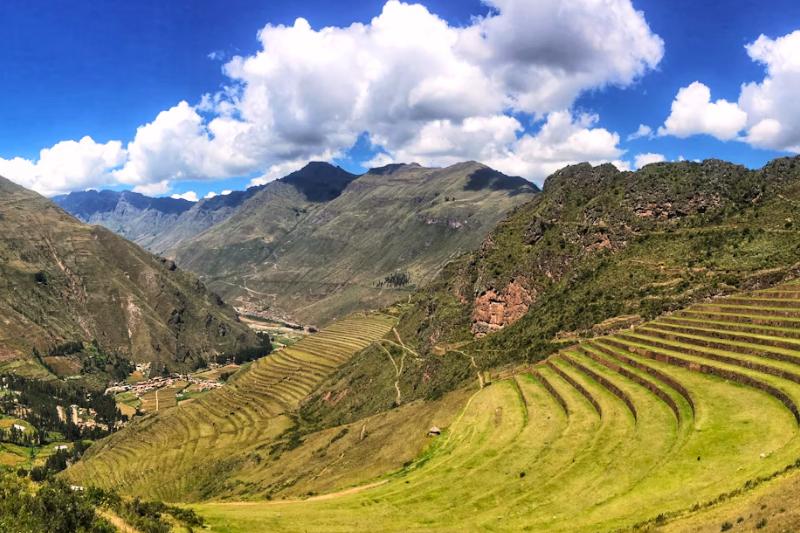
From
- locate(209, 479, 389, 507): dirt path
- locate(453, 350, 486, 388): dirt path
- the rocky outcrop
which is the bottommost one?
locate(209, 479, 389, 507): dirt path

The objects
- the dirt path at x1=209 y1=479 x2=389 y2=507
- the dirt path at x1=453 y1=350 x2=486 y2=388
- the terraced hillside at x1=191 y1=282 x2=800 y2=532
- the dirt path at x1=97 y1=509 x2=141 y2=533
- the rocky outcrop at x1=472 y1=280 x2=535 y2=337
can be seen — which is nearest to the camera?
the dirt path at x1=97 y1=509 x2=141 y2=533

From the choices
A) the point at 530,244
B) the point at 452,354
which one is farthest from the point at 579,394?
the point at 530,244

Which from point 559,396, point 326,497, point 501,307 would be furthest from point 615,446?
point 501,307

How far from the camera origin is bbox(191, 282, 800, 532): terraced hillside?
34.5m

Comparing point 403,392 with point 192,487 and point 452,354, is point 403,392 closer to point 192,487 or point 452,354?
point 452,354

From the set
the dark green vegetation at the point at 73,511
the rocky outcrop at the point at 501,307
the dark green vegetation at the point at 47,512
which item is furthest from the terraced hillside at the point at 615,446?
the rocky outcrop at the point at 501,307

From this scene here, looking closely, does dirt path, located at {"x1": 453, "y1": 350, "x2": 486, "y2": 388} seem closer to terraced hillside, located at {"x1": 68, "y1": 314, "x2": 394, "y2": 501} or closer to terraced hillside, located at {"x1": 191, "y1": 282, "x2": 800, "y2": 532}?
terraced hillside, located at {"x1": 191, "y1": 282, "x2": 800, "y2": 532}

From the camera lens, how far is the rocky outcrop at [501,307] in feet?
400

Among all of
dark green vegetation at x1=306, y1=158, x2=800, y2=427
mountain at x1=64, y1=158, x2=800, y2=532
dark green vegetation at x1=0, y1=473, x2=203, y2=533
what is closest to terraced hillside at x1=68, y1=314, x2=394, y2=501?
mountain at x1=64, y1=158, x2=800, y2=532

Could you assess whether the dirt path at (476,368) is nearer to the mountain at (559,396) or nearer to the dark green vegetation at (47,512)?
the mountain at (559,396)

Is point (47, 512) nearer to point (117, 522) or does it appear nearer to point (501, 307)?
point (117, 522)

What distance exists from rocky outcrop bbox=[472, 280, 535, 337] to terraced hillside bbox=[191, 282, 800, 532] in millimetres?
53344

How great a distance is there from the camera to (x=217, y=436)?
474 feet

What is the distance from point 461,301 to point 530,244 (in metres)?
25.2
